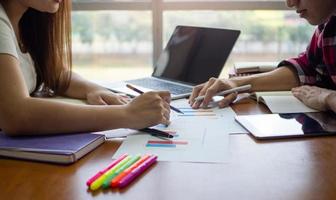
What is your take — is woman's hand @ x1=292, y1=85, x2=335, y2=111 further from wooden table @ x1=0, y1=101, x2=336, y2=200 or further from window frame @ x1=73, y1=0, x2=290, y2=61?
window frame @ x1=73, y1=0, x2=290, y2=61

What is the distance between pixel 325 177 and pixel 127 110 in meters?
0.45

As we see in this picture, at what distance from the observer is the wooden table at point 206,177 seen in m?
0.69

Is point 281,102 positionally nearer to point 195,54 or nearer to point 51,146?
point 195,54

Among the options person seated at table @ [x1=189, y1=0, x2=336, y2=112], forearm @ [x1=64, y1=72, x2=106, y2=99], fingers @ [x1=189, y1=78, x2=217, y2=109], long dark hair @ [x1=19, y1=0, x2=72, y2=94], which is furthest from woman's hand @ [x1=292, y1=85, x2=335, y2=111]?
long dark hair @ [x1=19, y1=0, x2=72, y2=94]

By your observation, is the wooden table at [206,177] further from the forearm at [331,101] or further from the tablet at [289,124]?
the forearm at [331,101]

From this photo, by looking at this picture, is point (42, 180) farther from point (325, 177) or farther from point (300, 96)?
point (300, 96)

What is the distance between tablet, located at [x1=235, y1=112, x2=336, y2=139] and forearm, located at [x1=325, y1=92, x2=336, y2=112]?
0.02 m

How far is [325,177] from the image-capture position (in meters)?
0.76

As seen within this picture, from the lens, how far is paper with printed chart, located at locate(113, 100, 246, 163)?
85 centimetres

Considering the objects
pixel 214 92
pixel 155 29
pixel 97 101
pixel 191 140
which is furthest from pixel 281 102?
pixel 155 29

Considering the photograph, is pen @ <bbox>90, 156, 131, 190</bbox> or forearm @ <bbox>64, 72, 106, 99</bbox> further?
forearm @ <bbox>64, 72, 106, 99</bbox>

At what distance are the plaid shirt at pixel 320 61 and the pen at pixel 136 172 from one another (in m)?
0.83

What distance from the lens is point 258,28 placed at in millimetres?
2449

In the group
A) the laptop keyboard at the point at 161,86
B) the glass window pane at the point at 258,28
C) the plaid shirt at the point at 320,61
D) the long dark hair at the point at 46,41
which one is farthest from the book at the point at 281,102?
the glass window pane at the point at 258,28
